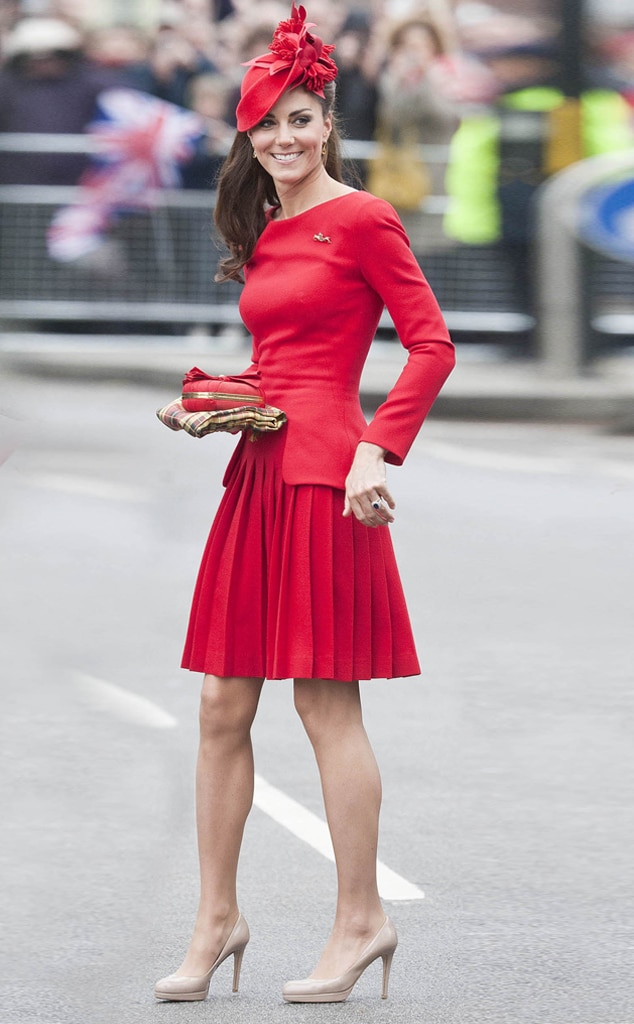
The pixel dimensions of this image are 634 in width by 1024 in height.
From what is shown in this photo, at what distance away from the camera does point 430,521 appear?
389 inches

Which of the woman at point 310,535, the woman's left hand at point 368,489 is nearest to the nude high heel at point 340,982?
the woman at point 310,535

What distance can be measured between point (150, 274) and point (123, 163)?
2.82 ft

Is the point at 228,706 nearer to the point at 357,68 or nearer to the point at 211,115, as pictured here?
the point at 357,68

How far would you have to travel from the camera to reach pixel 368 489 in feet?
13.0

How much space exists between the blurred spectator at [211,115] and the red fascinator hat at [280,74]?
10.4m

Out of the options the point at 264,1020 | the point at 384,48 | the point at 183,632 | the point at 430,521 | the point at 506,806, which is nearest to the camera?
the point at 264,1020

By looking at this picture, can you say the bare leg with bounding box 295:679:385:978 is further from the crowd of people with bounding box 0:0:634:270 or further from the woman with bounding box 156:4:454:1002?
the crowd of people with bounding box 0:0:634:270

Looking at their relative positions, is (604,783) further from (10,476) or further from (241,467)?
(10,476)

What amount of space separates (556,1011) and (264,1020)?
0.62 metres

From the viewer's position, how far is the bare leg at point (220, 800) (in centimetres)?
415

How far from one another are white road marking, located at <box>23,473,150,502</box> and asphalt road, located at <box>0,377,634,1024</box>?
0.02 meters

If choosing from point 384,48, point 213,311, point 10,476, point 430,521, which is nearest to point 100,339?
point 213,311

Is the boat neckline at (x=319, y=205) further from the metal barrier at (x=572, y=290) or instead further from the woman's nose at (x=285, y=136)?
the metal barrier at (x=572, y=290)

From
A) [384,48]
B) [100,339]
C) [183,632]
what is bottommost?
[183,632]
